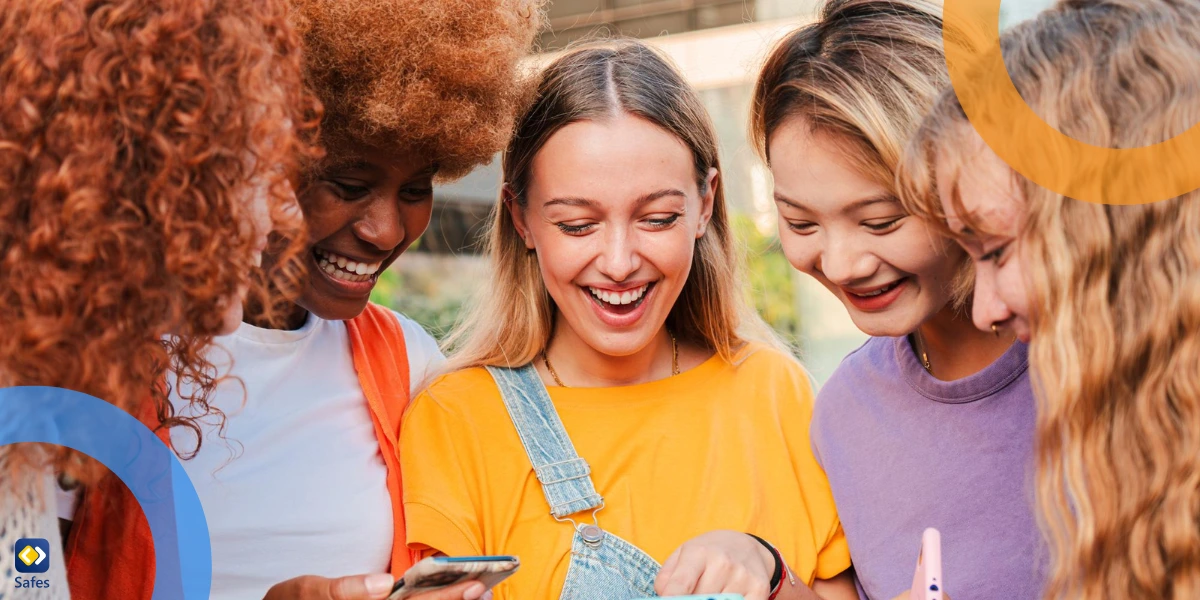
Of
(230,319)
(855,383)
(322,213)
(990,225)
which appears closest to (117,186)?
(230,319)

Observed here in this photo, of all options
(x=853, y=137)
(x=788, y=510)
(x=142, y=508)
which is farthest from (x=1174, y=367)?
(x=142, y=508)

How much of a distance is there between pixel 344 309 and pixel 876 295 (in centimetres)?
122

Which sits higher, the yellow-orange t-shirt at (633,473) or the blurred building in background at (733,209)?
the yellow-orange t-shirt at (633,473)

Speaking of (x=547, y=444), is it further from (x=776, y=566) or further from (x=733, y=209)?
(x=733, y=209)

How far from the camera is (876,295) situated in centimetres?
224

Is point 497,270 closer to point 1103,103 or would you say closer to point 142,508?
point 142,508

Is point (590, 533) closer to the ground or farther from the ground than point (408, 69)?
closer to the ground

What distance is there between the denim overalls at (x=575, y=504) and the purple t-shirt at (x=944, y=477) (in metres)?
0.50

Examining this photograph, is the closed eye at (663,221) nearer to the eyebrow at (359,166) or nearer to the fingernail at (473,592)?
the eyebrow at (359,166)

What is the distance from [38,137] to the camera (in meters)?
1.49

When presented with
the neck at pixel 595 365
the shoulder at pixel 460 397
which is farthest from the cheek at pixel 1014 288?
the shoulder at pixel 460 397

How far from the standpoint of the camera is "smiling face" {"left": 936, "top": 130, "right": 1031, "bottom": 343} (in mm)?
1680

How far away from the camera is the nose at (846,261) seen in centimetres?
215

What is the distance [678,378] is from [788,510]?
46cm
